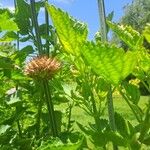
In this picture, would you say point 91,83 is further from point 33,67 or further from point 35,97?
point 35,97

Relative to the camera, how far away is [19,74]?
1.67m

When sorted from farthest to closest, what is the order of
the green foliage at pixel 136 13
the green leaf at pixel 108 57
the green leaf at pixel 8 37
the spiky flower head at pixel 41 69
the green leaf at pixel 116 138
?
1. the green foliage at pixel 136 13
2. the green leaf at pixel 8 37
3. the spiky flower head at pixel 41 69
4. the green leaf at pixel 116 138
5. the green leaf at pixel 108 57

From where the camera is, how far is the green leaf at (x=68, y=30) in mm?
1070

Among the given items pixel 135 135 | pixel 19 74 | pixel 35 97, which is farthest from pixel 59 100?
pixel 135 135

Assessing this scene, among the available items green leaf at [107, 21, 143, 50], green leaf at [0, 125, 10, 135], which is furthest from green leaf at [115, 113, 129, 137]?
green leaf at [0, 125, 10, 135]

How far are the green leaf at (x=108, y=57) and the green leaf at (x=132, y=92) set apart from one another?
10.4 inches

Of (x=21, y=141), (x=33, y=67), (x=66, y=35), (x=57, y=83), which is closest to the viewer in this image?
(x=66, y=35)

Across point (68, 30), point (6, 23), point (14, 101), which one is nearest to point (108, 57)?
point (68, 30)

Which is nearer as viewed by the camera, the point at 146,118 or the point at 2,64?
the point at 146,118

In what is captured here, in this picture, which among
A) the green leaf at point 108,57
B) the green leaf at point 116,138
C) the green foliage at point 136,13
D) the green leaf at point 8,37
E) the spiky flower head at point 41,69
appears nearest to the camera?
the green leaf at point 108,57

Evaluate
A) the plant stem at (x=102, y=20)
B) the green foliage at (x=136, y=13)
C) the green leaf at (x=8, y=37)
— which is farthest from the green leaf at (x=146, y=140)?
the green foliage at (x=136, y=13)

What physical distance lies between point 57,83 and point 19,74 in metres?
0.34

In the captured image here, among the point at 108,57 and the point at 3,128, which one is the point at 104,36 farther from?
the point at 3,128

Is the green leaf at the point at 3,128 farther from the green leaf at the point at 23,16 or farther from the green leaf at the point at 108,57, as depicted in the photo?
the green leaf at the point at 108,57
